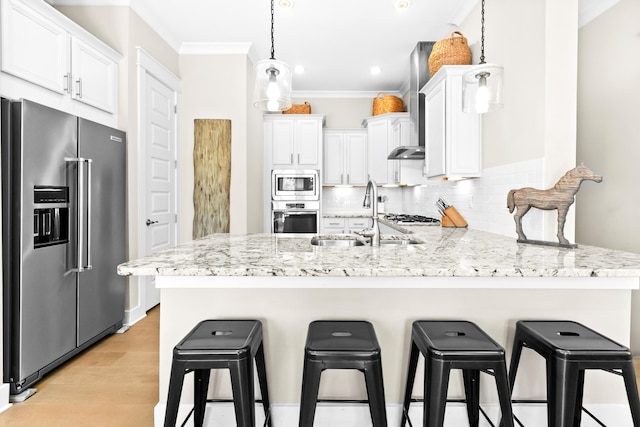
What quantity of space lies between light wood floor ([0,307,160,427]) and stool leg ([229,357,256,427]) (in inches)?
36.9

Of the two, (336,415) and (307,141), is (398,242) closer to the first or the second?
(336,415)

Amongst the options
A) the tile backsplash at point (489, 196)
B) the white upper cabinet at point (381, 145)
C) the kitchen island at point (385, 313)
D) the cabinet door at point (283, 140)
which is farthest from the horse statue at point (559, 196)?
the cabinet door at point (283, 140)

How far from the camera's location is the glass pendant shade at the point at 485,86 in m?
1.88

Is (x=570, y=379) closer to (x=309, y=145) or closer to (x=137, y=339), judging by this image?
(x=137, y=339)

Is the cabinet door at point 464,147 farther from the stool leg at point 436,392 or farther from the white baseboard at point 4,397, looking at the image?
the white baseboard at point 4,397

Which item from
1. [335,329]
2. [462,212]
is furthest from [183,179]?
[335,329]

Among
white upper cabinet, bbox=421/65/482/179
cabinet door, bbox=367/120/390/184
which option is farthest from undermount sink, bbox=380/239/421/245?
cabinet door, bbox=367/120/390/184

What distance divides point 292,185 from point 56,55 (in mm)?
3203

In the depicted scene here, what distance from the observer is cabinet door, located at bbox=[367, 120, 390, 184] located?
5281mm

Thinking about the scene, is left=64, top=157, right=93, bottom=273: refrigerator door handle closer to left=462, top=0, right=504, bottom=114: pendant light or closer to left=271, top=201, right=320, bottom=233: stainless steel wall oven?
left=462, top=0, right=504, bottom=114: pendant light

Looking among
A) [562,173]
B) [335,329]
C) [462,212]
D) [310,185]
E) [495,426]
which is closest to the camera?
[335,329]

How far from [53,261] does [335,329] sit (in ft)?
6.30

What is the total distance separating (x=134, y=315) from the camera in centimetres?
330

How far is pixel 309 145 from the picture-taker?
214 inches
